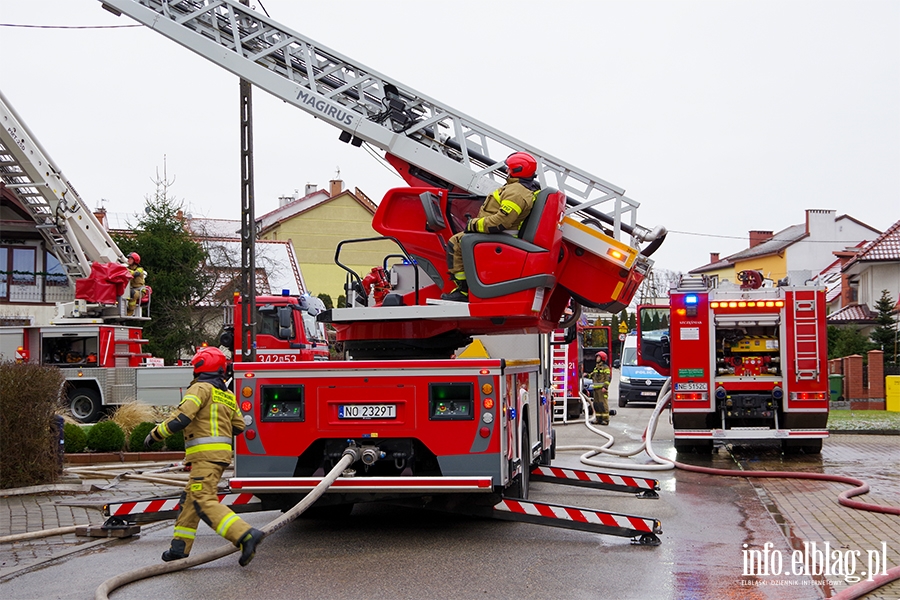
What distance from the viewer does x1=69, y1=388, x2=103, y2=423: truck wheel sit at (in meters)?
20.3

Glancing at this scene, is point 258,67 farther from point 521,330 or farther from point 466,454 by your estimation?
point 466,454

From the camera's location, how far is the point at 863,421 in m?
22.0

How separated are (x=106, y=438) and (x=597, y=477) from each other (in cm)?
741

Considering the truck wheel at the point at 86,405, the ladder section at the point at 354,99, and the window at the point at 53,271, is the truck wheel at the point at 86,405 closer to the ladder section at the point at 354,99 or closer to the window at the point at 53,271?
the ladder section at the point at 354,99

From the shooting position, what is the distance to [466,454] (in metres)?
7.72

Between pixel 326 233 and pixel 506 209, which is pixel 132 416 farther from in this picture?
pixel 326 233

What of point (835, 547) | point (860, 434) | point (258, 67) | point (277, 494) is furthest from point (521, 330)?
point (860, 434)

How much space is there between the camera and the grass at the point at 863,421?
2005cm

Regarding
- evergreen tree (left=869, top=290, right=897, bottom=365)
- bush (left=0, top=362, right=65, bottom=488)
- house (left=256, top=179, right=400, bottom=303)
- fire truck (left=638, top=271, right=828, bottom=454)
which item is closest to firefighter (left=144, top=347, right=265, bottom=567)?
bush (left=0, top=362, right=65, bottom=488)

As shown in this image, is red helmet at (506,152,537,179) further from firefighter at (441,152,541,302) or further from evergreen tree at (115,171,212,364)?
evergreen tree at (115,171,212,364)

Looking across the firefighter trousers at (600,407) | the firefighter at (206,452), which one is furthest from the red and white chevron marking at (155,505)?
the firefighter trousers at (600,407)

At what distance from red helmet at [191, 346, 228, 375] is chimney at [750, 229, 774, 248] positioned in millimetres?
71832

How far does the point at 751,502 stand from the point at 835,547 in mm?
2683

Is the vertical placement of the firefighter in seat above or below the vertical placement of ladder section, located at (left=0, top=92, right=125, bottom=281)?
below
